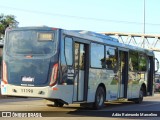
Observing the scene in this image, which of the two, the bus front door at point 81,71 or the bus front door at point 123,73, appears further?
the bus front door at point 123,73

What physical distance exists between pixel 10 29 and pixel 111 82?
18.7ft

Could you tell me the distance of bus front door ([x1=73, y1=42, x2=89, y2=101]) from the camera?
1702cm

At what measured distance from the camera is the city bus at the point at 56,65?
51.7 ft

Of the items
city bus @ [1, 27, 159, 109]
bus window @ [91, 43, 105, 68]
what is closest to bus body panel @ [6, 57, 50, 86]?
city bus @ [1, 27, 159, 109]

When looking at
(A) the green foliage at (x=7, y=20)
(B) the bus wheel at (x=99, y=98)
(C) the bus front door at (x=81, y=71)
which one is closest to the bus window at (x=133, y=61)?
(B) the bus wheel at (x=99, y=98)

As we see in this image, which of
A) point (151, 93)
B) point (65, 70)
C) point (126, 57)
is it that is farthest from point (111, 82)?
point (151, 93)

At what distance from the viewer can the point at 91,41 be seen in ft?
59.9

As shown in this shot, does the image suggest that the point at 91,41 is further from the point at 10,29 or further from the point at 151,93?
the point at 151,93

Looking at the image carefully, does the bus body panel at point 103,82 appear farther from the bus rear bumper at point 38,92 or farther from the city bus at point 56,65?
the bus rear bumper at point 38,92

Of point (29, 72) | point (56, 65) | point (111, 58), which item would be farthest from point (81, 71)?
point (111, 58)

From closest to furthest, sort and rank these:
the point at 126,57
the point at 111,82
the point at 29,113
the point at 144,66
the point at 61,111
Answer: the point at 29,113
the point at 61,111
the point at 111,82
the point at 126,57
the point at 144,66

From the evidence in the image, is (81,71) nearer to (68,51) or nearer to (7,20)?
(68,51)

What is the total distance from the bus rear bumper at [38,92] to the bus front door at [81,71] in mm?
1031

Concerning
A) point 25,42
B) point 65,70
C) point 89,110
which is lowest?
point 89,110
